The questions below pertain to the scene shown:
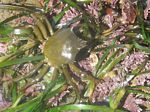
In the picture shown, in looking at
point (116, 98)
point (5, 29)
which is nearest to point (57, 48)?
point (5, 29)

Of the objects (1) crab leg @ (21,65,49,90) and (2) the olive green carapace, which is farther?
(1) crab leg @ (21,65,49,90)

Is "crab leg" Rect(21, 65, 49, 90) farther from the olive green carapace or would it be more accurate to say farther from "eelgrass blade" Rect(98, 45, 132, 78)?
"eelgrass blade" Rect(98, 45, 132, 78)

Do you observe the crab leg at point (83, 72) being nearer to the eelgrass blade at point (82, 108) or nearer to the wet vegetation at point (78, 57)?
the wet vegetation at point (78, 57)

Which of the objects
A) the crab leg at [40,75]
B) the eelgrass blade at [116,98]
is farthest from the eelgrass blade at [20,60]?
the eelgrass blade at [116,98]

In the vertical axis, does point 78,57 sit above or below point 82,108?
above

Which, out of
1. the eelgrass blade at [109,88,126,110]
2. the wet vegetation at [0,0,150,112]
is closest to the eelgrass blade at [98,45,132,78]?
the wet vegetation at [0,0,150,112]

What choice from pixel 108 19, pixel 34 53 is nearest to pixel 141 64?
pixel 108 19

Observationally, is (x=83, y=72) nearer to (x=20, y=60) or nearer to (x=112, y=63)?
(x=112, y=63)

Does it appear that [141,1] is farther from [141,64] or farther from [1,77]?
[1,77]
